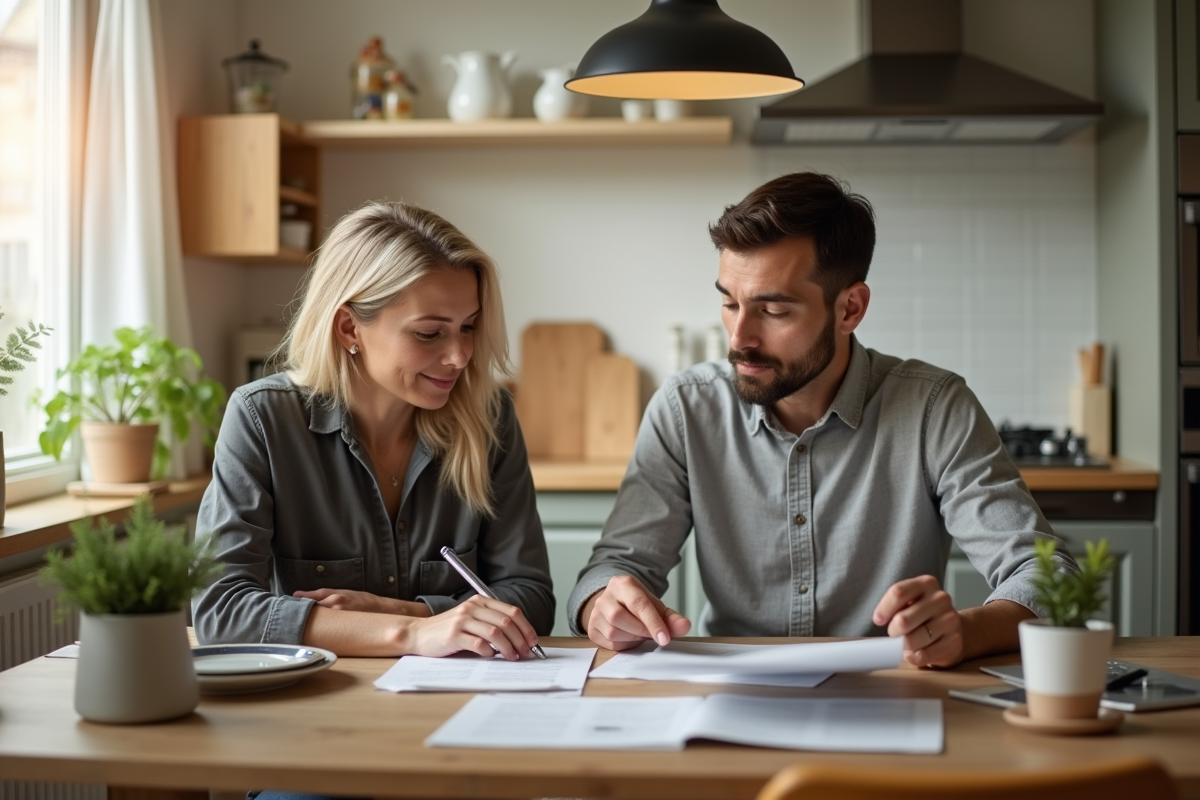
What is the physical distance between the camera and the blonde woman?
1905mm

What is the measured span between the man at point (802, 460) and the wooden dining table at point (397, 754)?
600 mm

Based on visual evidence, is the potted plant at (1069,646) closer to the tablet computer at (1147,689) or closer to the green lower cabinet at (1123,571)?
the tablet computer at (1147,689)

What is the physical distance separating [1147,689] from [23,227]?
262 centimetres

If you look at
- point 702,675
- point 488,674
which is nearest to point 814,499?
point 702,675

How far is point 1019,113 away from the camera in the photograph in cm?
343

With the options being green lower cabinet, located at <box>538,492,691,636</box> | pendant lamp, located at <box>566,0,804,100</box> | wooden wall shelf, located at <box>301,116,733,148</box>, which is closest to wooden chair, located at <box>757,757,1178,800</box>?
pendant lamp, located at <box>566,0,804,100</box>

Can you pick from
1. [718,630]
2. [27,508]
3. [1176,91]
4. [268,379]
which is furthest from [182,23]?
[1176,91]

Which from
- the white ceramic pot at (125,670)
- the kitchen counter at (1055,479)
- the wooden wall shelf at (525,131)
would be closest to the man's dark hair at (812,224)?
the white ceramic pot at (125,670)

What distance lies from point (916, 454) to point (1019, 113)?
1777 mm

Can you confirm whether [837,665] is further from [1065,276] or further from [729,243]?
[1065,276]

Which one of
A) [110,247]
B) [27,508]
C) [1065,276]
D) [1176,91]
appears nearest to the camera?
[27,508]

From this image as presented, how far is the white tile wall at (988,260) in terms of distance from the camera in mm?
3928

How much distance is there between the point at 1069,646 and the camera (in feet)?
4.16

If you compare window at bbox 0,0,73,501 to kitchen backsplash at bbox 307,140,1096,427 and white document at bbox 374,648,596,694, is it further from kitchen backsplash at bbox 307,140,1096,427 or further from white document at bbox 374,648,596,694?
white document at bbox 374,648,596,694
